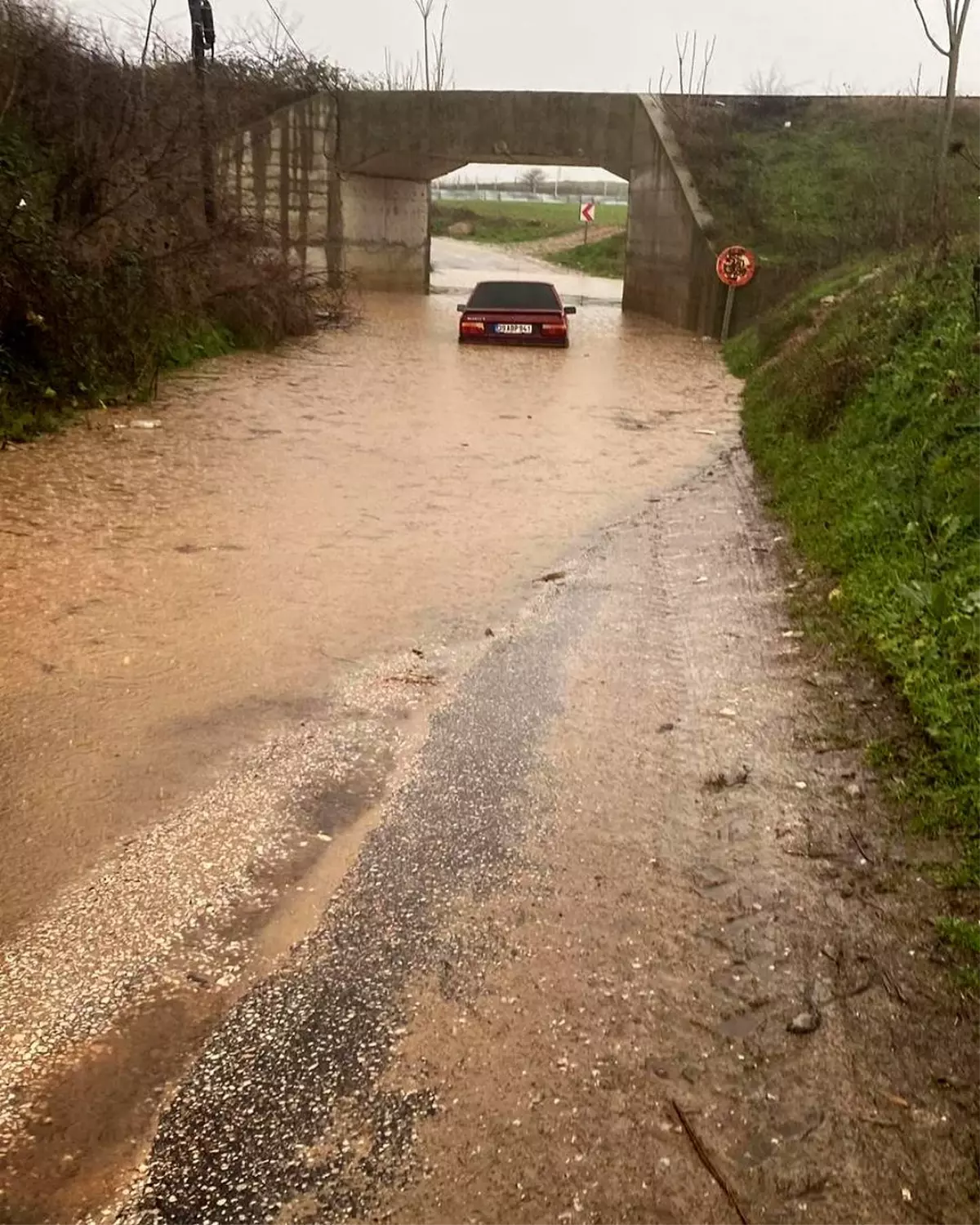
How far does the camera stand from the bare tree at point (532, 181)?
310 ft

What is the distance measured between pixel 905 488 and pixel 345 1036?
577 centimetres

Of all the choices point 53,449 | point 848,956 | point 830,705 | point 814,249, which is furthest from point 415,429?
point 814,249

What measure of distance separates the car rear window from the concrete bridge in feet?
19.4

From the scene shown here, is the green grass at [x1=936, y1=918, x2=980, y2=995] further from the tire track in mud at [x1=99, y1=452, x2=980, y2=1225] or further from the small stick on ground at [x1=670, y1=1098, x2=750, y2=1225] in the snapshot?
the small stick on ground at [x1=670, y1=1098, x2=750, y2=1225]

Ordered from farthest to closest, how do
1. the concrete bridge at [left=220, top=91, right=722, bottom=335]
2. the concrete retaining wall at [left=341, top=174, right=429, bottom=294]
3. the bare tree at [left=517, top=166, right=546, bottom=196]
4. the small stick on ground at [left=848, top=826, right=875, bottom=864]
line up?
the bare tree at [left=517, top=166, right=546, bottom=196], the concrete retaining wall at [left=341, top=174, right=429, bottom=294], the concrete bridge at [left=220, top=91, right=722, bottom=335], the small stick on ground at [left=848, top=826, right=875, bottom=864]

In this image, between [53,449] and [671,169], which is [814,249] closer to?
[671,169]

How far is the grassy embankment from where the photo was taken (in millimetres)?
4367

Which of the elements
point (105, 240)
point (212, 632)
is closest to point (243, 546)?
point (212, 632)

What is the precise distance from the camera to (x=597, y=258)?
49.3 metres

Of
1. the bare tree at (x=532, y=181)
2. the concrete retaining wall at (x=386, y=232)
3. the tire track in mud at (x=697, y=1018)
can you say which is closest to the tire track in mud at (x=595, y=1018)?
the tire track in mud at (x=697, y=1018)

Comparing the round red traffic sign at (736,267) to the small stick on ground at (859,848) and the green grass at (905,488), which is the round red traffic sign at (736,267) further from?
the small stick on ground at (859,848)

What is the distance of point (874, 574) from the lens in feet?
20.7

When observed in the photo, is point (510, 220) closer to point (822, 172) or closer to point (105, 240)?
point (822, 172)

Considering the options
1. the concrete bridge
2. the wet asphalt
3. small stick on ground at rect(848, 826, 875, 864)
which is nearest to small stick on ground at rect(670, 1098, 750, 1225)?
the wet asphalt
